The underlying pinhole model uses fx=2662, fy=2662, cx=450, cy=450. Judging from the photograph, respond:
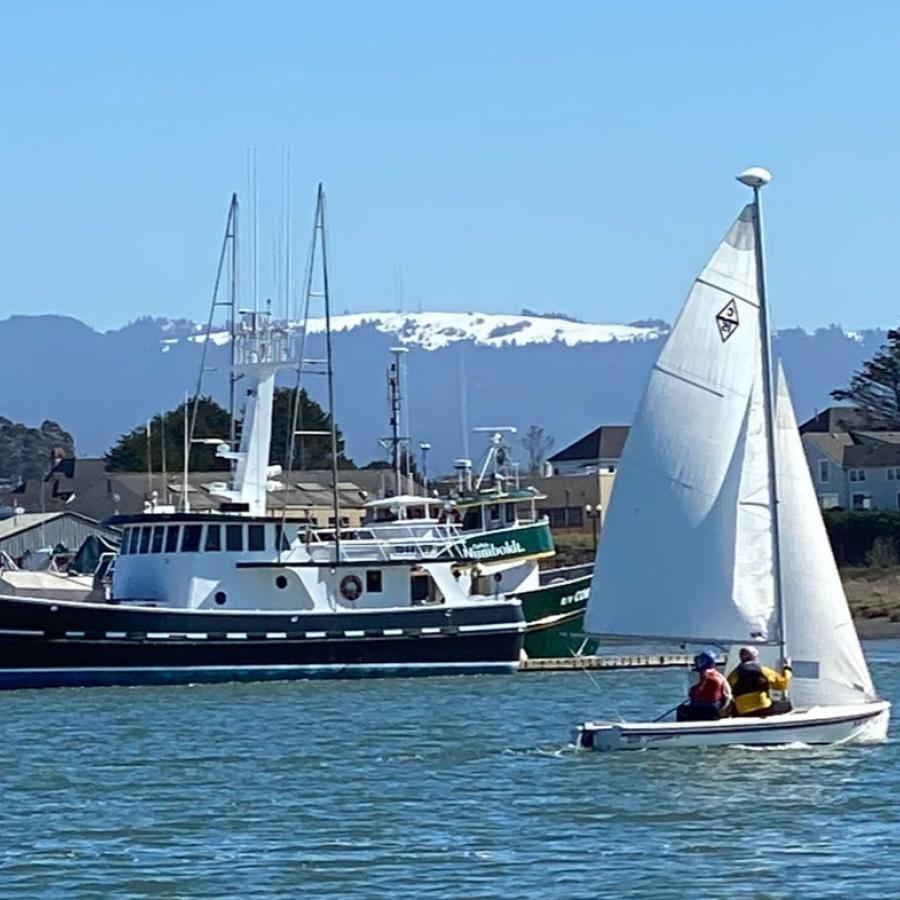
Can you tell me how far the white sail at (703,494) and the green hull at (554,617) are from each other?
19383 mm

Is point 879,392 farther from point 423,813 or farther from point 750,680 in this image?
point 423,813

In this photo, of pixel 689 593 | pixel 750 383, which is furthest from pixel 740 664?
pixel 750 383

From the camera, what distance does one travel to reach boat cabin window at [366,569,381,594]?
46781 millimetres

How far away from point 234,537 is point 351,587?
7.90 feet

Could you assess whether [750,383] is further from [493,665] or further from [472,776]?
[493,665]

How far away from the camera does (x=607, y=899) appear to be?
21.0 m

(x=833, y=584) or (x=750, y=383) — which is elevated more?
(x=750, y=383)

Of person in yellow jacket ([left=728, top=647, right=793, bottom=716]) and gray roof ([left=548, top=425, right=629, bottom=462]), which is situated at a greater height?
gray roof ([left=548, top=425, right=629, bottom=462])

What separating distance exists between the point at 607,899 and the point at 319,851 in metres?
3.84

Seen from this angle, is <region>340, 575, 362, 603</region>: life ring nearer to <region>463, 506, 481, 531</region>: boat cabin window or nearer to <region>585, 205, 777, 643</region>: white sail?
<region>463, 506, 481, 531</region>: boat cabin window

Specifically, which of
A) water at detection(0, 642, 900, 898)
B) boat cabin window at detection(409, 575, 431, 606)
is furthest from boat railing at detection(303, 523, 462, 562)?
water at detection(0, 642, 900, 898)

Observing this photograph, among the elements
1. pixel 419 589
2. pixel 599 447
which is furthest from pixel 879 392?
pixel 419 589

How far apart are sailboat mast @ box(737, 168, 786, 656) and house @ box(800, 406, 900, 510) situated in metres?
70.1

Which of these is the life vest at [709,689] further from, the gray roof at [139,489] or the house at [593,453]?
the house at [593,453]
